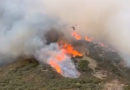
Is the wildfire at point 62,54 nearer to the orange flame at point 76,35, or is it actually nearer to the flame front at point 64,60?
the flame front at point 64,60

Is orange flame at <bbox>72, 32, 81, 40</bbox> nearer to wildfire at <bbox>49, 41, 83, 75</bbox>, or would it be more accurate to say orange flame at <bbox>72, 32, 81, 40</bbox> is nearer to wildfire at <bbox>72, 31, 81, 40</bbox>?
wildfire at <bbox>72, 31, 81, 40</bbox>

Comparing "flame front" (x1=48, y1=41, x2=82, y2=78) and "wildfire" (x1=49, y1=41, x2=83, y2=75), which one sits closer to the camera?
"flame front" (x1=48, y1=41, x2=82, y2=78)

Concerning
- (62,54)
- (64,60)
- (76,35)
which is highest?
(76,35)

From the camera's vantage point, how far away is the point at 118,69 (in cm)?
10912

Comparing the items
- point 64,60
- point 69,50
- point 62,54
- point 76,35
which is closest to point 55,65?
point 64,60

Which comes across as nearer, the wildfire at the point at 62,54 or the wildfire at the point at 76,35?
the wildfire at the point at 62,54

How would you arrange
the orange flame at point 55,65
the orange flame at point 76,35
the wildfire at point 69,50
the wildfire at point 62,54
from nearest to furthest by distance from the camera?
the orange flame at point 55,65
the wildfire at point 62,54
the wildfire at point 69,50
the orange flame at point 76,35

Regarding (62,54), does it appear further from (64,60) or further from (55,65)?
(55,65)

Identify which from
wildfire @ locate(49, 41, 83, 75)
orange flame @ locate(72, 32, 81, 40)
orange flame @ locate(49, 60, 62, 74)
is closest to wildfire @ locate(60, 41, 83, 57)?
wildfire @ locate(49, 41, 83, 75)

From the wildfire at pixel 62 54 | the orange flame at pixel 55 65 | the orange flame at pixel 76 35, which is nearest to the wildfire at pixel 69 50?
the wildfire at pixel 62 54

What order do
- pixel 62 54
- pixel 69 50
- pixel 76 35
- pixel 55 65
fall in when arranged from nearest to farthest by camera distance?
pixel 55 65 → pixel 62 54 → pixel 69 50 → pixel 76 35

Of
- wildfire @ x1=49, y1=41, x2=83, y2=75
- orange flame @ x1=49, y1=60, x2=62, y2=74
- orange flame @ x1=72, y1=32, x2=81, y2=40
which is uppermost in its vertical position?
orange flame @ x1=72, y1=32, x2=81, y2=40

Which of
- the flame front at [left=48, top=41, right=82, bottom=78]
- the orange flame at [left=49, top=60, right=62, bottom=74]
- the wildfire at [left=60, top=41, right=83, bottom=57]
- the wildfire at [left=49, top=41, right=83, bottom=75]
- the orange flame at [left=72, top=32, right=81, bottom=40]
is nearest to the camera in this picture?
the flame front at [left=48, top=41, right=82, bottom=78]

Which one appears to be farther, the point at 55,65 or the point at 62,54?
the point at 62,54
